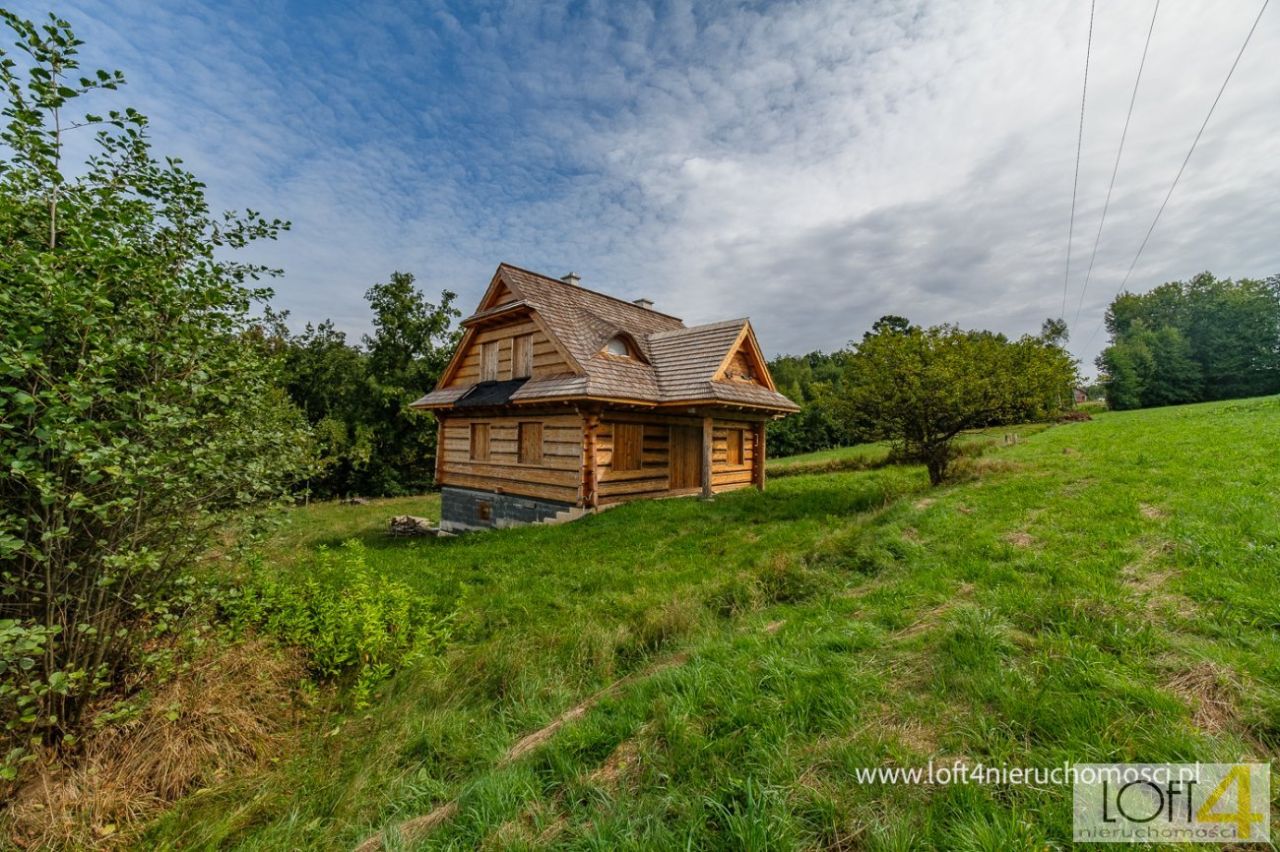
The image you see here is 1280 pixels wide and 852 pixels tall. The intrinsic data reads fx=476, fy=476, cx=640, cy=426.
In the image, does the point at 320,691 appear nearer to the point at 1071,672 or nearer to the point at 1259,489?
the point at 1071,672

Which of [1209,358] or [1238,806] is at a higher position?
[1209,358]

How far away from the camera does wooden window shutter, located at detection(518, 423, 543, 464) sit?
44.8 ft

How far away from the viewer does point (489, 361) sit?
15.5 meters

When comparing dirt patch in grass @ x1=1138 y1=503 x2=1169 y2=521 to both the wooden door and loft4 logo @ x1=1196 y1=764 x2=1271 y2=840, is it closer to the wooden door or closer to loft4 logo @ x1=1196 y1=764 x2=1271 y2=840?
loft4 logo @ x1=1196 y1=764 x2=1271 y2=840

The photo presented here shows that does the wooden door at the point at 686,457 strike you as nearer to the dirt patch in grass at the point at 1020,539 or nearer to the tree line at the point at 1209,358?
the dirt patch in grass at the point at 1020,539

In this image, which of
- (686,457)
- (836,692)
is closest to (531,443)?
(686,457)

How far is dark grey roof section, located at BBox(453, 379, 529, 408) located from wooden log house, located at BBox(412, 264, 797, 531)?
0.17ft

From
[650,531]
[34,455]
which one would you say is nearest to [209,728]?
[34,455]

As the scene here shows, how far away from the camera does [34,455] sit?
281cm

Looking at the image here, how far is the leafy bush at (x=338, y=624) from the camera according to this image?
15.0 ft

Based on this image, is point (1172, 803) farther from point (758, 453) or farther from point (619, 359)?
point (758, 453)

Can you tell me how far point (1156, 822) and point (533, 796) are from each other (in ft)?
10.00

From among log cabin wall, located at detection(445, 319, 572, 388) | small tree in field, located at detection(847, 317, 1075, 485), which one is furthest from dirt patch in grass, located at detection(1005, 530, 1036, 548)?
log cabin wall, located at detection(445, 319, 572, 388)

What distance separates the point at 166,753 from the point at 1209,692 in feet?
21.8
